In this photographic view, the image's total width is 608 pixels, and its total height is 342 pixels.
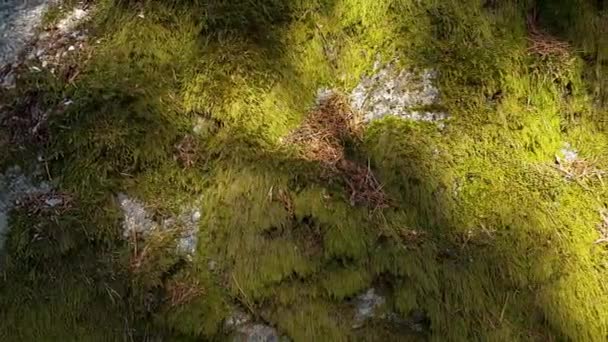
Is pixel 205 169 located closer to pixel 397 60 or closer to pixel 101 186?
pixel 101 186

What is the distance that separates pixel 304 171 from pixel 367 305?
886mm

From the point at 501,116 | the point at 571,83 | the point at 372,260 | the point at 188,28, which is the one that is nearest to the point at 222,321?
the point at 372,260

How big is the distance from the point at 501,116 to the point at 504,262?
99cm

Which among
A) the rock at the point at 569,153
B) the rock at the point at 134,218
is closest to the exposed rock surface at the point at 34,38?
the rock at the point at 134,218

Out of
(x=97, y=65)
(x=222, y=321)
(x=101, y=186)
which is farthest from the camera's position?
(x=97, y=65)

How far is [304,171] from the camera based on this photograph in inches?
128

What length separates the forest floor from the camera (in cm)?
300

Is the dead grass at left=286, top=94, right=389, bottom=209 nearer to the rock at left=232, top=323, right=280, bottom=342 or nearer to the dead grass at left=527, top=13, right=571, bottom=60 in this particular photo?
the rock at left=232, top=323, right=280, bottom=342

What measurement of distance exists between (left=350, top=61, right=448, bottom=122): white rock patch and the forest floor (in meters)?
0.01

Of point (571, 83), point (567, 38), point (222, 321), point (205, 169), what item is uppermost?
point (567, 38)

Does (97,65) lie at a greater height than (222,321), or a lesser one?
greater

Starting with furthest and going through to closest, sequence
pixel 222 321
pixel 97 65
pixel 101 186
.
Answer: pixel 97 65 < pixel 101 186 < pixel 222 321

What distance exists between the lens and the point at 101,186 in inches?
126

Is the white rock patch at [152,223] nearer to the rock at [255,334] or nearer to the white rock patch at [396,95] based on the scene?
the rock at [255,334]
